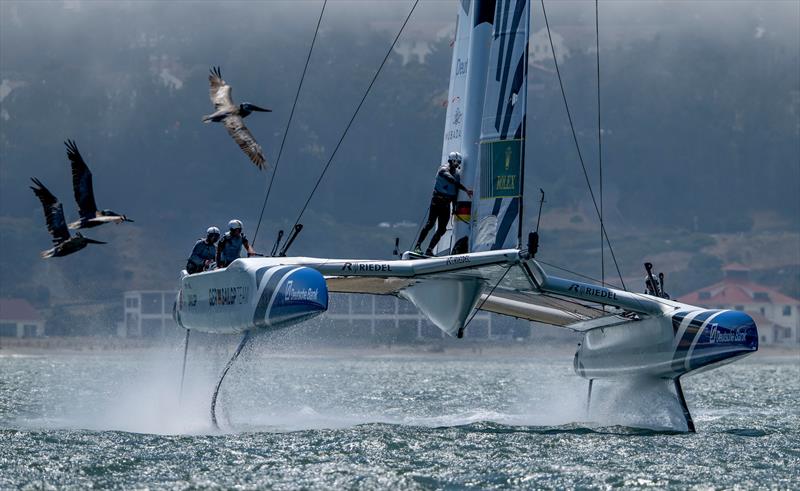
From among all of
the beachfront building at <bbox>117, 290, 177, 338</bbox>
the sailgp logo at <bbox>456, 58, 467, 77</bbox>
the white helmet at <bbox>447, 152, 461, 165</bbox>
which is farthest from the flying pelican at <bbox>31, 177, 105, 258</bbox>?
the beachfront building at <bbox>117, 290, 177, 338</bbox>

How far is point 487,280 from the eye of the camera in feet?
48.0

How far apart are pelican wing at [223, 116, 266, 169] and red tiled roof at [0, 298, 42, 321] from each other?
9873 centimetres

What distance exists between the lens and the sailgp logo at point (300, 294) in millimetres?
13188

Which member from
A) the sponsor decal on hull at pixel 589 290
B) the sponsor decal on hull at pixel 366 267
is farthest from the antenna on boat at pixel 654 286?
the sponsor decal on hull at pixel 366 267

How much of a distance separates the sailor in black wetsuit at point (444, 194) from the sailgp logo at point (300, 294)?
5.87 ft

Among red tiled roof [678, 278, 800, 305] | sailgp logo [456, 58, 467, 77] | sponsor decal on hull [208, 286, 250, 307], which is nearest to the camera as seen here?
sponsor decal on hull [208, 286, 250, 307]

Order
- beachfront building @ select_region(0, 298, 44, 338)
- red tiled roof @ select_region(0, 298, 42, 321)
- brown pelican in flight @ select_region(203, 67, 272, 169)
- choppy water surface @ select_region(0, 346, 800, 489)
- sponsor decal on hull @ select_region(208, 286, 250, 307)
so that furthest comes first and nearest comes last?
red tiled roof @ select_region(0, 298, 42, 321), beachfront building @ select_region(0, 298, 44, 338), brown pelican in flight @ select_region(203, 67, 272, 169), sponsor decal on hull @ select_region(208, 286, 250, 307), choppy water surface @ select_region(0, 346, 800, 489)

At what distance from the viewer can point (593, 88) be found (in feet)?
559

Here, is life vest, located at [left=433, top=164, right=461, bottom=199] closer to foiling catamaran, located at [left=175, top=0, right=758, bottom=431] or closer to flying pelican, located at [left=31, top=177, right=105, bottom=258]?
foiling catamaran, located at [left=175, top=0, right=758, bottom=431]

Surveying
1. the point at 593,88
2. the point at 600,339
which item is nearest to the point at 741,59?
the point at 593,88

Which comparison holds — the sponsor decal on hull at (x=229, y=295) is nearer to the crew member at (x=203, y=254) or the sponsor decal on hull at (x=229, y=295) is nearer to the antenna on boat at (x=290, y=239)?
the antenna on boat at (x=290, y=239)

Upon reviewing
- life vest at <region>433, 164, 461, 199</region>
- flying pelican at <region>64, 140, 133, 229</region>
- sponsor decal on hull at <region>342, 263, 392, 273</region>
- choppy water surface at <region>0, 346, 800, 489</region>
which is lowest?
choppy water surface at <region>0, 346, 800, 489</region>

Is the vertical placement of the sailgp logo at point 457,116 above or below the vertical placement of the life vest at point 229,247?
above

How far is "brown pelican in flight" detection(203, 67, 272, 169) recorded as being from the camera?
47.4 ft
